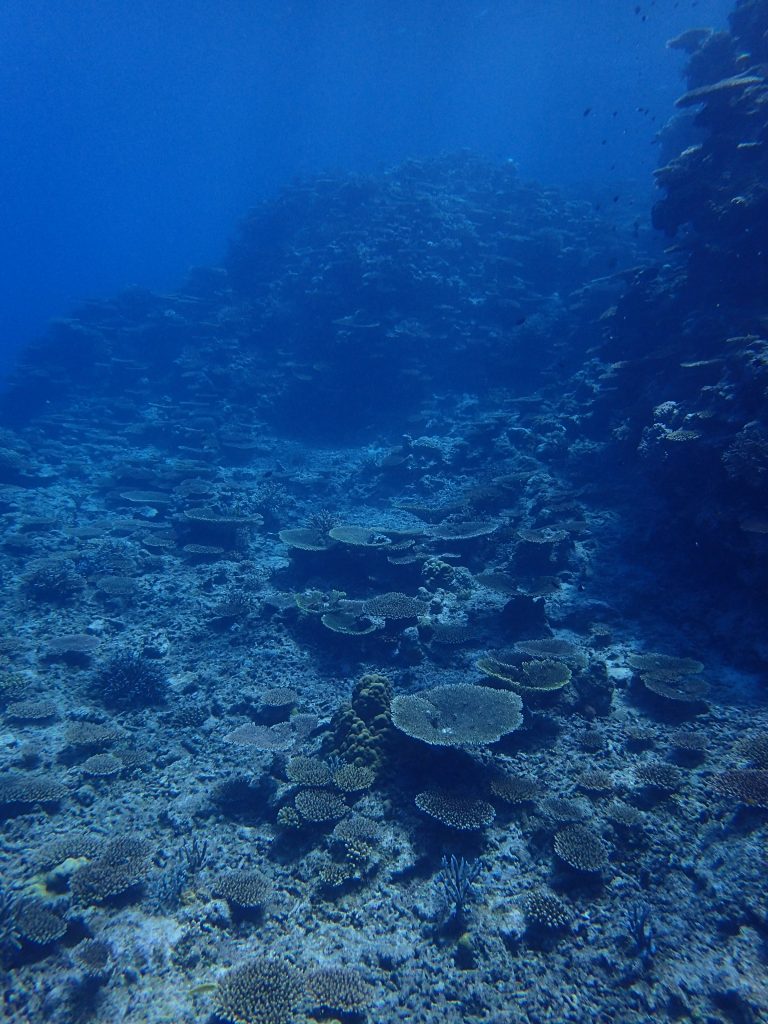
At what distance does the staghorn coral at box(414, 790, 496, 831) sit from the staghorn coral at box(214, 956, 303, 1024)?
2146 mm

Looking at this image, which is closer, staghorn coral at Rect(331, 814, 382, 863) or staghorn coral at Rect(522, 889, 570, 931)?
staghorn coral at Rect(522, 889, 570, 931)

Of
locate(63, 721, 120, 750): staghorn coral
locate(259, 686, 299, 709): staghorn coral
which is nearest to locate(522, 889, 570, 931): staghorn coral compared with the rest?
locate(259, 686, 299, 709): staghorn coral

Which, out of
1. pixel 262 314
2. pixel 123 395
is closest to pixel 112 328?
pixel 123 395

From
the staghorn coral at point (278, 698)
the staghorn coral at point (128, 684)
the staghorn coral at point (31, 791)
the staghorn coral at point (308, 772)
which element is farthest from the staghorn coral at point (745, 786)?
the staghorn coral at point (128, 684)

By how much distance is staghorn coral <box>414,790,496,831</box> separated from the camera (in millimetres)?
6254

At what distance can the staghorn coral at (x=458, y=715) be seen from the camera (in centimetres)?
692

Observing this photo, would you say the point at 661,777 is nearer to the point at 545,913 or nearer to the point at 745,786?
the point at 745,786

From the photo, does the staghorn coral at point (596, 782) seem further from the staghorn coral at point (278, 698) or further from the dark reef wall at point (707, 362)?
the staghorn coral at point (278, 698)

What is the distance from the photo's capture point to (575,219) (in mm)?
33531

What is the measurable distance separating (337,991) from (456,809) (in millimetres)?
2223

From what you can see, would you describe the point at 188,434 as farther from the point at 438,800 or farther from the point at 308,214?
the point at 438,800

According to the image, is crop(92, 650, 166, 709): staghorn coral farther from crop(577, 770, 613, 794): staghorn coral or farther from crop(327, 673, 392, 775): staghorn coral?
crop(577, 770, 613, 794): staghorn coral

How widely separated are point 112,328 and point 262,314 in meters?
11.5

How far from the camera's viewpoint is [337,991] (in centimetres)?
479
